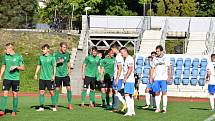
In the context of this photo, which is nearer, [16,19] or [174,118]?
[174,118]

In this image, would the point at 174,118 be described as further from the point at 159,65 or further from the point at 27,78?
the point at 27,78

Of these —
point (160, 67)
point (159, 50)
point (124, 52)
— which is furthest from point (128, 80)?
point (160, 67)

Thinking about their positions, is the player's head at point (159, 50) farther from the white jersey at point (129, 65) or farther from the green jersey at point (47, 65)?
the green jersey at point (47, 65)

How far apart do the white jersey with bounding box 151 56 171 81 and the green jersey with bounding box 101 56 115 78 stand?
194cm

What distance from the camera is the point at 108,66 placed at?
19.5 meters

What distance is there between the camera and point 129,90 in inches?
643

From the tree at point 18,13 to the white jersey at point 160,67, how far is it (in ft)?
169

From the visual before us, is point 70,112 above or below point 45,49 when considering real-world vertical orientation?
below

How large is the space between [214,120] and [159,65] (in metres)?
2.89

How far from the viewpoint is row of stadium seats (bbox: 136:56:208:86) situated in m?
31.6

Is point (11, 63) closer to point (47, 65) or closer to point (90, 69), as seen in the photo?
point (47, 65)

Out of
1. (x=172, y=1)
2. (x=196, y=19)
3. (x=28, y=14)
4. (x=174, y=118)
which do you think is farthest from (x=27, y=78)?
(x=28, y=14)

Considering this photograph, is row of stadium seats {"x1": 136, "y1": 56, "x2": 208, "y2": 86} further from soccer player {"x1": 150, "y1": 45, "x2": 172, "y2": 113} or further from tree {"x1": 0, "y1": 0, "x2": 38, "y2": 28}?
tree {"x1": 0, "y1": 0, "x2": 38, "y2": 28}

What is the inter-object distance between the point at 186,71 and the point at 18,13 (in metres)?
45.4
